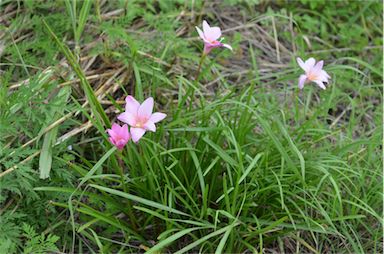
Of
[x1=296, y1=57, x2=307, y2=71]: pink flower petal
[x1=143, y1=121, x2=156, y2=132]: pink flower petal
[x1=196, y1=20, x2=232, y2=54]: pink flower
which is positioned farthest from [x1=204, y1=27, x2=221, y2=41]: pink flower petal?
[x1=143, y1=121, x2=156, y2=132]: pink flower petal

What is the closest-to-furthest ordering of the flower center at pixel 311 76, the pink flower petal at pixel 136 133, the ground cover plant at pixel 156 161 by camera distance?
the pink flower petal at pixel 136 133, the ground cover plant at pixel 156 161, the flower center at pixel 311 76

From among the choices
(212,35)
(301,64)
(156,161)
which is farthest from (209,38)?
(156,161)

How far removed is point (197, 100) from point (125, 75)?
0.30 meters

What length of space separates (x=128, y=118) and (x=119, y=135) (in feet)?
0.17

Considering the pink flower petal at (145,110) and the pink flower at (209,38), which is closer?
the pink flower petal at (145,110)

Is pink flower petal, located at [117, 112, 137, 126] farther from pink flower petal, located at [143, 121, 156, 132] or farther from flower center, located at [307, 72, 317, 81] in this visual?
flower center, located at [307, 72, 317, 81]

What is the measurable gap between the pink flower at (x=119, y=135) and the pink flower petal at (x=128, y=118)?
16 mm

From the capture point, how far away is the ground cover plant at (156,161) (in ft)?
5.88

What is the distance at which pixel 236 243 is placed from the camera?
1918 mm

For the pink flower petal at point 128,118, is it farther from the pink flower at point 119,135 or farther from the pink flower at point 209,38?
the pink flower at point 209,38

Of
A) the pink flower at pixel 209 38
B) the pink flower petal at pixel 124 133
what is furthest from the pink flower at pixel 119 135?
the pink flower at pixel 209 38

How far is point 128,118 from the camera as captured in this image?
1610 mm

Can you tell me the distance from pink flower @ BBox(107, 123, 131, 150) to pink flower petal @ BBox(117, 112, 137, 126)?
2 cm

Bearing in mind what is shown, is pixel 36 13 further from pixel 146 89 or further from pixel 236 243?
pixel 236 243
